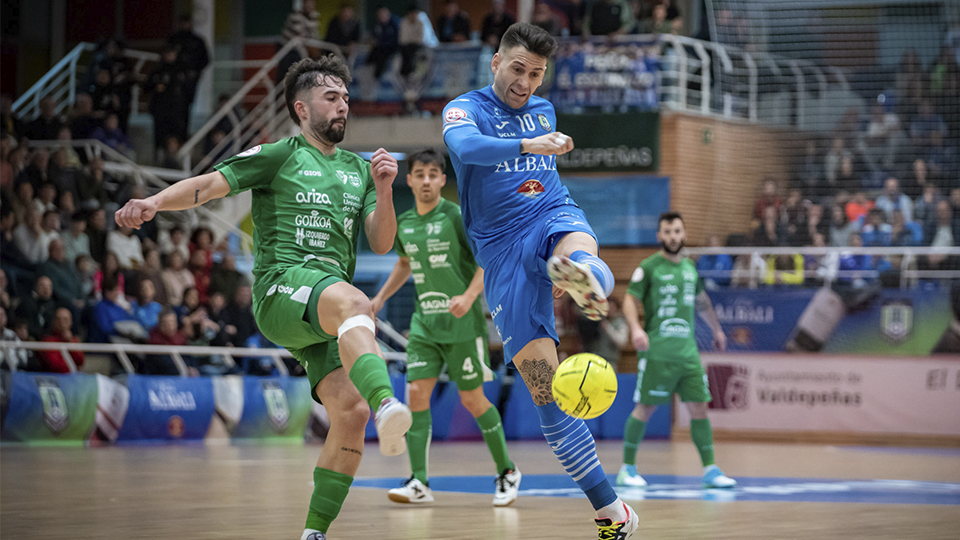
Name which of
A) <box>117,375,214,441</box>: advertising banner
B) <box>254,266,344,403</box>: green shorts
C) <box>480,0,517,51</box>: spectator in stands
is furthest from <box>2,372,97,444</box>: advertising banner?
<box>480,0,517,51</box>: spectator in stands

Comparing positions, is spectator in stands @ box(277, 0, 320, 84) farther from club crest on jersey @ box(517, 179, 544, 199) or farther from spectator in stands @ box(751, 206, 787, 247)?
club crest on jersey @ box(517, 179, 544, 199)

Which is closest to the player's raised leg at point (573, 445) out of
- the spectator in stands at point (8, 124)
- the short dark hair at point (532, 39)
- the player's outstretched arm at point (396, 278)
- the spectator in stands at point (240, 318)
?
the short dark hair at point (532, 39)

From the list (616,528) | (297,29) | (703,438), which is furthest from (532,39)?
(297,29)

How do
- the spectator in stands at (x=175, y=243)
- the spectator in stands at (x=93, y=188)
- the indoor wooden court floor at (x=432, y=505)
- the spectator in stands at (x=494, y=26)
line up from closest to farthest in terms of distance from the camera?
the indoor wooden court floor at (x=432, y=505), the spectator in stands at (x=93, y=188), the spectator in stands at (x=175, y=243), the spectator in stands at (x=494, y=26)

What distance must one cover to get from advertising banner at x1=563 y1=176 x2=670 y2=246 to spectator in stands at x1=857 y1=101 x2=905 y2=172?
3.77 metres

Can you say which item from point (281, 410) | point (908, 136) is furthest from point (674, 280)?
point (908, 136)

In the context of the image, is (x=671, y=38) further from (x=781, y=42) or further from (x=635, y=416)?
(x=635, y=416)

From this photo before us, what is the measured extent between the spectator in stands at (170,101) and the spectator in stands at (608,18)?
7764mm

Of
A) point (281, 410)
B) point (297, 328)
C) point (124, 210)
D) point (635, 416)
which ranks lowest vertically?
point (281, 410)

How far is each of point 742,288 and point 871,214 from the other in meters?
2.81

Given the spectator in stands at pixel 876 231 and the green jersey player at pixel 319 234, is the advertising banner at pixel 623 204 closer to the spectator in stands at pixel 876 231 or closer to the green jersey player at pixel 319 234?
the spectator in stands at pixel 876 231

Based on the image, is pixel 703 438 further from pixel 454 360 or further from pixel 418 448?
pixel 418 448

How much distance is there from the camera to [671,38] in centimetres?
2009

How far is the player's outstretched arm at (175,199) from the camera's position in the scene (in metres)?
4.75
